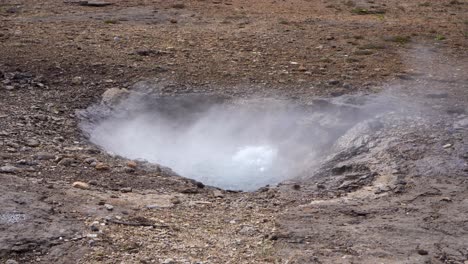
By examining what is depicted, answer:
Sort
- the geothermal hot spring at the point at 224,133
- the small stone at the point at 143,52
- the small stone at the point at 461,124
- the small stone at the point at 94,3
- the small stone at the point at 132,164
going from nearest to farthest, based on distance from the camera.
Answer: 1. the small stone at the point at 132,164
2. the small stone at the point at 461,124
3. the geothermal hot spring at the point at 224,133
4. the small stone at the point at 143,52
5. the small stone at the point at 94,3

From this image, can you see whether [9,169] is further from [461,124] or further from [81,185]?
[461,124]

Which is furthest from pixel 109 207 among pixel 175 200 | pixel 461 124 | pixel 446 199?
pixel 461 124

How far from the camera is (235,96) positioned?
24.2ft

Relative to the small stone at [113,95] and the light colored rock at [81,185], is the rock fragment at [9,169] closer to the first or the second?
the light colored rock at [81,185]

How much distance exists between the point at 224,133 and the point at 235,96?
1.38 ft

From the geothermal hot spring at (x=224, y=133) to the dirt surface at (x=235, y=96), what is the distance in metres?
0.21

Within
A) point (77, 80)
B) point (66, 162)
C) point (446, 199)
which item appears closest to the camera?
point (446, 199)

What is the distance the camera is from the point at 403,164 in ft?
19.1

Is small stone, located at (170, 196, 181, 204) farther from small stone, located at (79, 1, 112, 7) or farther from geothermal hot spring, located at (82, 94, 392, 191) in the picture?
small stone, located at (79, 1, 112, 7)

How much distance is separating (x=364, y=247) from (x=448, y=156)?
174cm

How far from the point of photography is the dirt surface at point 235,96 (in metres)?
4.57

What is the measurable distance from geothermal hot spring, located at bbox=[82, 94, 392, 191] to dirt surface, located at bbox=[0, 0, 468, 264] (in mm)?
209

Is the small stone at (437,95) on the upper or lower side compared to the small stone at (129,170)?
upper

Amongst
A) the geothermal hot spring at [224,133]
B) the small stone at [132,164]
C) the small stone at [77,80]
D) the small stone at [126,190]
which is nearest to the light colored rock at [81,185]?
the small stone at [126,190]
